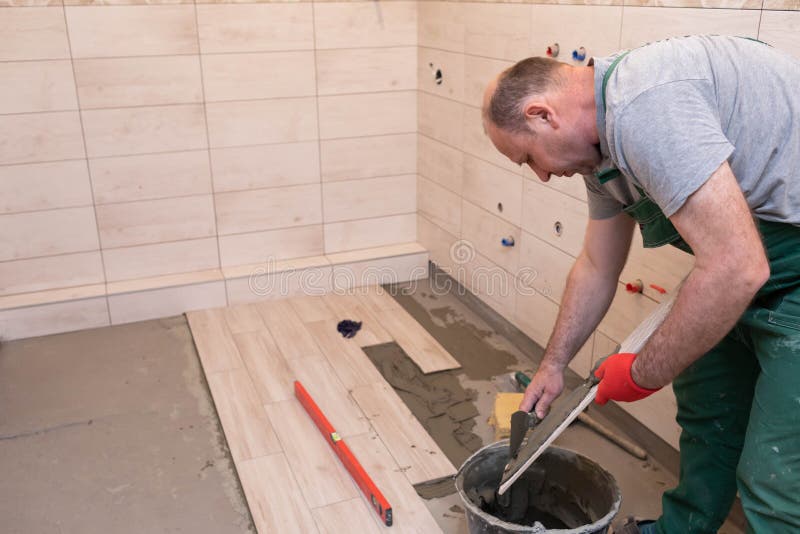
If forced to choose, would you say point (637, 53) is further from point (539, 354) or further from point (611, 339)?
point (539, 354)

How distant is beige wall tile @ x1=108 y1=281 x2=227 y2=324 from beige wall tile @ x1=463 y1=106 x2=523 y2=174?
1359 millimetres

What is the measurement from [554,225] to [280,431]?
1269mm

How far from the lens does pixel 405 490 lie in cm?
227

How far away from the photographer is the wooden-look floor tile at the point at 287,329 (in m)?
3.16

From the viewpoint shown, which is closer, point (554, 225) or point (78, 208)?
point (554, 225)

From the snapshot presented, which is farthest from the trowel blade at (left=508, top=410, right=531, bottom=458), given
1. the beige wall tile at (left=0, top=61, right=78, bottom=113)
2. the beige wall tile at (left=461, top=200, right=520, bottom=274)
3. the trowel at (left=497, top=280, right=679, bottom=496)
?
the beige wall tile at (left=0, top=61, right=78, bottom=113)

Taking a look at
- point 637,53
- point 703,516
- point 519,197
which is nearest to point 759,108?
point 637,53

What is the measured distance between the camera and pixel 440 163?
371 cm

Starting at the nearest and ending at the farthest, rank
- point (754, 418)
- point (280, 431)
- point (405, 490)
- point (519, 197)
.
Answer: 1. point (754, 418)
2. point (405, 490)
3. point (280, 431)
4. point (519, 197)

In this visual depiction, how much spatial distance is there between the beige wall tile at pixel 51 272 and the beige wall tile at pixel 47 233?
3cm

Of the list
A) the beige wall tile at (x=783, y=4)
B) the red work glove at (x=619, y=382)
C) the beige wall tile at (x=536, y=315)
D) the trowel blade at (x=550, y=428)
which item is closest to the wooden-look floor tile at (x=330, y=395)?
the beige wall tile at (x=536, y=315)

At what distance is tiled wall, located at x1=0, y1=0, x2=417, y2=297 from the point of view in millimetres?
3236

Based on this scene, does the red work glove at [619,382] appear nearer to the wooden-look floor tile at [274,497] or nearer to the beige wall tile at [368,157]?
the wooden-look floor tile at [274,497]

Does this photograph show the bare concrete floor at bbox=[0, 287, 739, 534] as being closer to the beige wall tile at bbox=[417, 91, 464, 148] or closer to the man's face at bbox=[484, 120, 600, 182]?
the beige wall tile at bbox=[417, 91, 464, 148]
